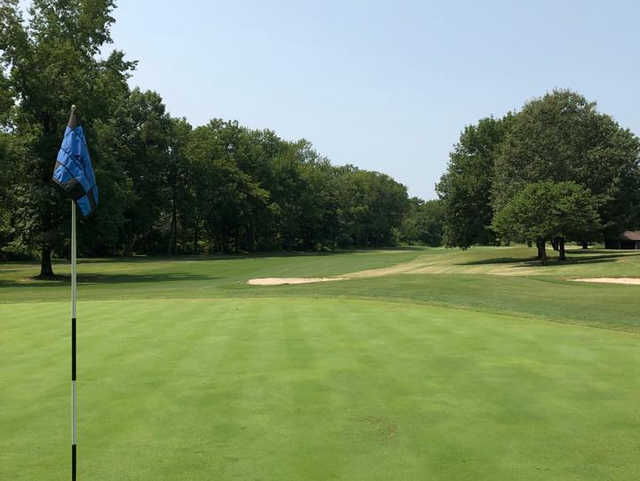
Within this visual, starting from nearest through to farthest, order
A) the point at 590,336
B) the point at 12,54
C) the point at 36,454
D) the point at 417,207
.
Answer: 1. the point at 36,454
2. the point at 590,336
3. the point at 12,54
4. the point at 417,207

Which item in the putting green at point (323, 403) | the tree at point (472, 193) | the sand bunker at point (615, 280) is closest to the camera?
the putting green at point (323, 403)

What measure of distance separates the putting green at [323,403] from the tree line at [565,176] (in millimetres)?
34994

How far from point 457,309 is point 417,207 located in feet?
599

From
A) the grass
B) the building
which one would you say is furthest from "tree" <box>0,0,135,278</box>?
the building

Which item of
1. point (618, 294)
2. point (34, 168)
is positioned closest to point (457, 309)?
point (618, 294)

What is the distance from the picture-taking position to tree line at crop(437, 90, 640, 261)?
4509 cm

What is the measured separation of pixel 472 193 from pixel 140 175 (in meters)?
45.5

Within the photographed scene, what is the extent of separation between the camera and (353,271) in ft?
157

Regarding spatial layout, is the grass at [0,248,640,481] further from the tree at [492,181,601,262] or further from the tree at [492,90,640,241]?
the tree at [492,90,640,241]

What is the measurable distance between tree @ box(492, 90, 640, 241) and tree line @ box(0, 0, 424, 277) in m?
35.9

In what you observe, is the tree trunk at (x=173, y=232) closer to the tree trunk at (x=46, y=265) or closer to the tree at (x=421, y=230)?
the tree trunk at (x=46, y=265)

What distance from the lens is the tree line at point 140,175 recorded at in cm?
3941

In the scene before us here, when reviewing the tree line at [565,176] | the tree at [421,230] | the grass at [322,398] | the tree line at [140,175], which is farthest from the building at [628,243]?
the tree at [421,230]

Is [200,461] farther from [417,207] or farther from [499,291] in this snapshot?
[417,207]
